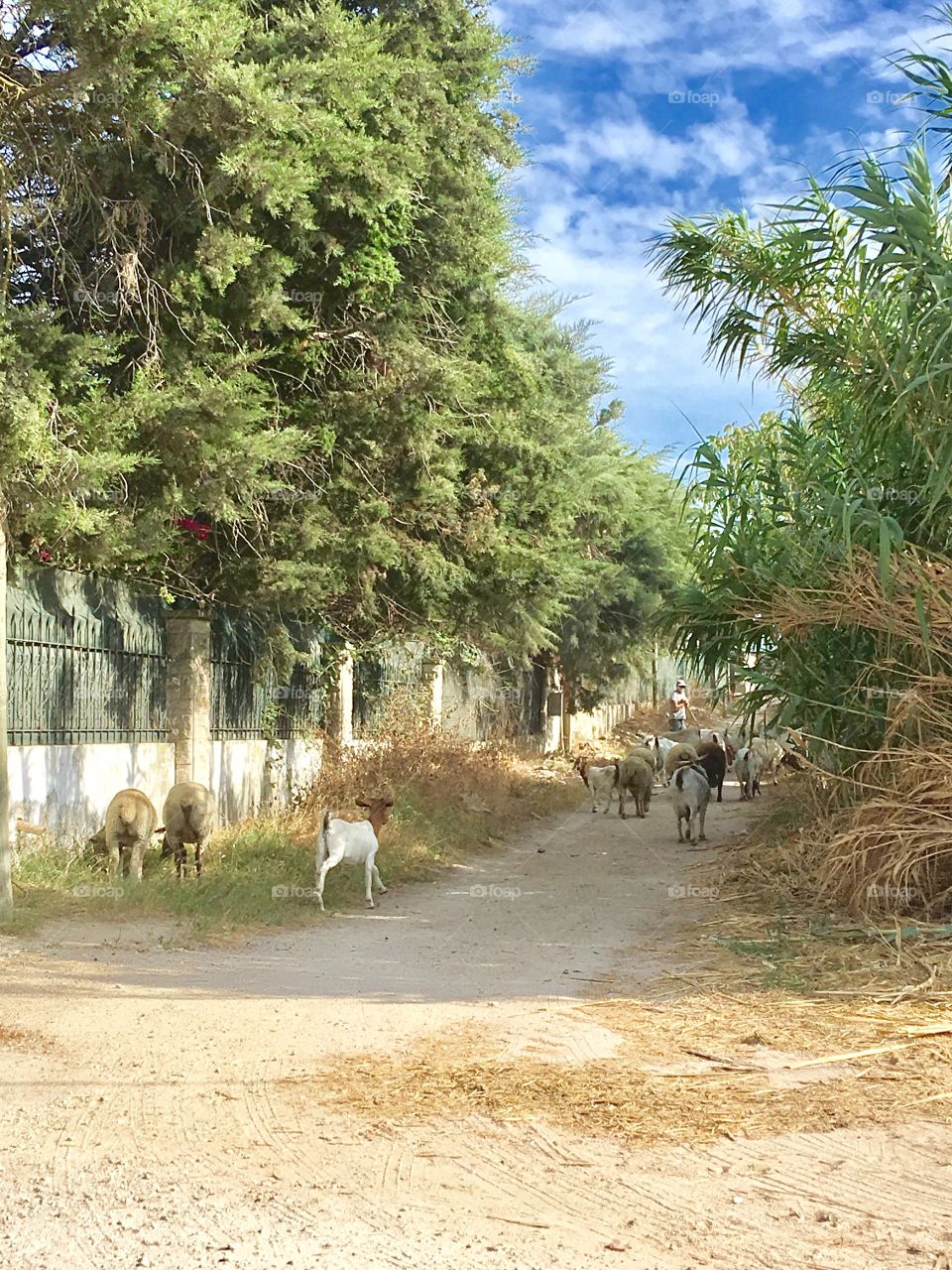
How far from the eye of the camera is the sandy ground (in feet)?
12.8

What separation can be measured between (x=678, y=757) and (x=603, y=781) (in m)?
2.03

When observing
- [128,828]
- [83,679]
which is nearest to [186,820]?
[128,828]

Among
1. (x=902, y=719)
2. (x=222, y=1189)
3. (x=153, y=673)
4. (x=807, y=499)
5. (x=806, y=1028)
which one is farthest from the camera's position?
(x=153, y=673)

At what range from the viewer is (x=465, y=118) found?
1459 centimetres

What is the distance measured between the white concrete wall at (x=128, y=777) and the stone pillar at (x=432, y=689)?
97.3 inches

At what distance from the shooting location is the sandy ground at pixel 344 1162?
3898 mm

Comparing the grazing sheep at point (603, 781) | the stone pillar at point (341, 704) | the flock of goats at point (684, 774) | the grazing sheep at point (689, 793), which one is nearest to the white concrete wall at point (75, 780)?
the stone pillar at point (341, 704)

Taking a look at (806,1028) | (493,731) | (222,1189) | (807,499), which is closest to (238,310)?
(807,499)

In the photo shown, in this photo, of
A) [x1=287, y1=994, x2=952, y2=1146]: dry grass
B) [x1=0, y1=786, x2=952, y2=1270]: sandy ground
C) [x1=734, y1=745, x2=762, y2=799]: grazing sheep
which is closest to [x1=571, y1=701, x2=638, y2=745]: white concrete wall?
[x1=734, y1=745, x2=762, y2=799]: grazing sheep

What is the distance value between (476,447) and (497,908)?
264 inches

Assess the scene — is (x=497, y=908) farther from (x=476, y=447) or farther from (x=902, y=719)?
(x=476, y=447)

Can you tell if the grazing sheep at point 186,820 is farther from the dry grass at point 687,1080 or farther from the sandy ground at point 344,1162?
the dry grass at point 687,1080

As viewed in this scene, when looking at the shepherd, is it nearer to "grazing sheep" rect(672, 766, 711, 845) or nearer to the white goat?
the white goat

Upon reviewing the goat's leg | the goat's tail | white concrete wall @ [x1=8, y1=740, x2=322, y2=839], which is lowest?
the goat's leg
